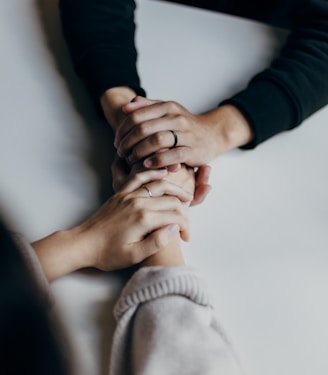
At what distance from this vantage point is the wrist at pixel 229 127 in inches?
34.1

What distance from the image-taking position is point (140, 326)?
61 centimetres

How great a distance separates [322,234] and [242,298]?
0.18 metres

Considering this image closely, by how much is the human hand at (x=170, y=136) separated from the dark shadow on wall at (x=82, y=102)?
0.04 metres

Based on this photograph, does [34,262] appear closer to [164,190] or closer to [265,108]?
[164,190]

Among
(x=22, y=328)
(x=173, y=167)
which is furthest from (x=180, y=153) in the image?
(x=22, y=328)

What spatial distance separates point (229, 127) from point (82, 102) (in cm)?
26

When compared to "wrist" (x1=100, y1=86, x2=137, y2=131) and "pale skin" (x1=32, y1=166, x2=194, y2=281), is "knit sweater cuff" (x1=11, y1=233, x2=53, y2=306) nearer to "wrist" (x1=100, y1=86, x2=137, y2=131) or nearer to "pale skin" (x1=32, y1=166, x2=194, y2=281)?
"pale skin" (x1=32, y1=166, x2=194, y2=281)

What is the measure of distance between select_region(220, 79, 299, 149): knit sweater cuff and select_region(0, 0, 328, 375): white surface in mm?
25

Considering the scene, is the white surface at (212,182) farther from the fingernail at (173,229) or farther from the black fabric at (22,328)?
the black fabric at (22,328)

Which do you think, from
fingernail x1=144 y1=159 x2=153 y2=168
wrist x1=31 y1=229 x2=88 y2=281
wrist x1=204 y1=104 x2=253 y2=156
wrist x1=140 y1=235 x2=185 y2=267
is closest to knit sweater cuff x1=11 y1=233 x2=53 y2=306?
wrist x1=31 y1=229 x2=88 y2=281

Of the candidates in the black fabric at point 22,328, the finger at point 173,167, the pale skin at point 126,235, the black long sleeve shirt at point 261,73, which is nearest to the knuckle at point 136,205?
the pale skin at point 126,235

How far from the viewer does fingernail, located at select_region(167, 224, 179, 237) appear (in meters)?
0.71

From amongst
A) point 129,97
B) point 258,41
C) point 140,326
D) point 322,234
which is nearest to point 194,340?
point 140,326

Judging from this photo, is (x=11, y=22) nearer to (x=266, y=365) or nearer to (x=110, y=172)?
(x=110, y=172)
